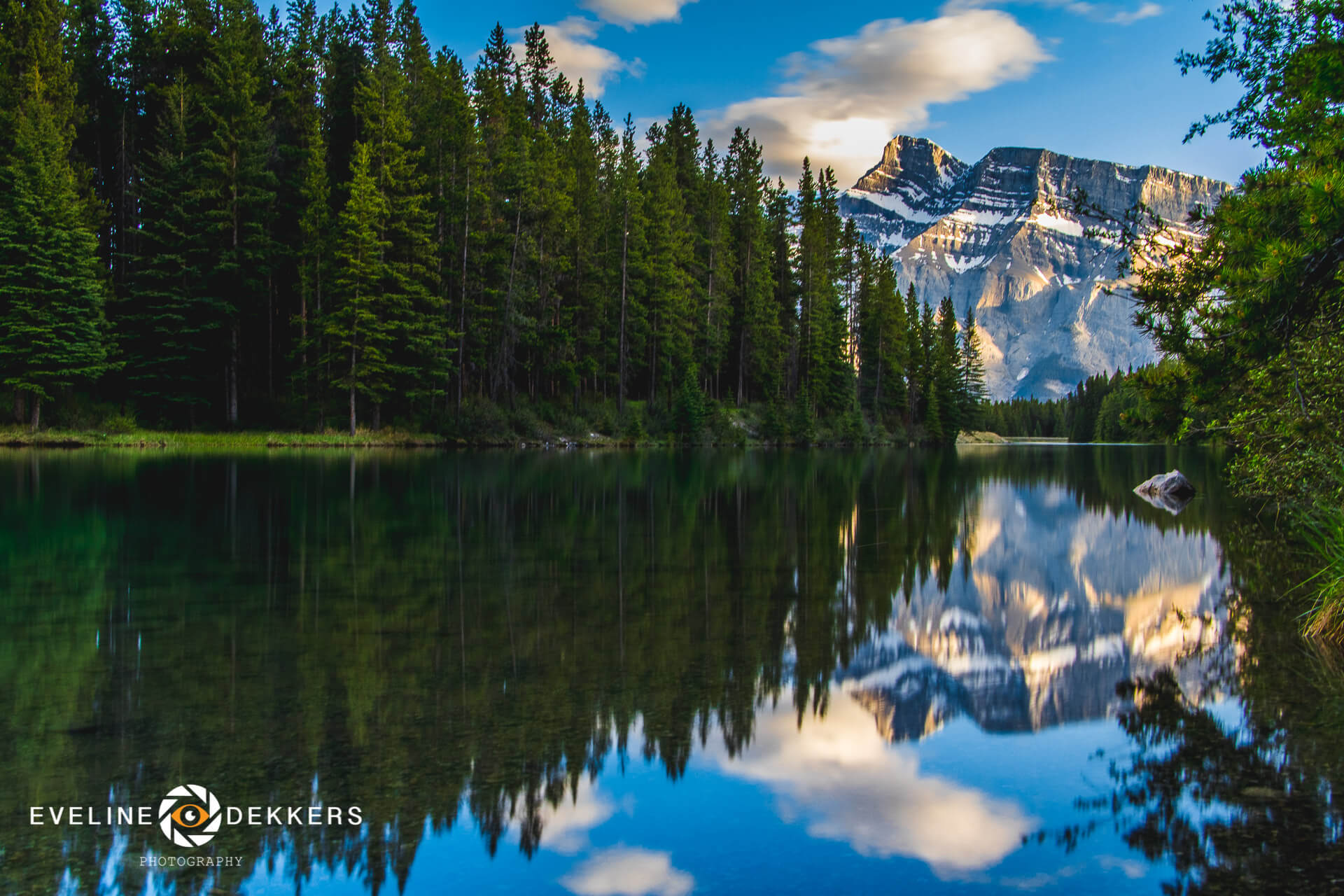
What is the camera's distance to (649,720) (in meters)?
4.77

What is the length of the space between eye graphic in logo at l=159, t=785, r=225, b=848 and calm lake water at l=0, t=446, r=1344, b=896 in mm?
17

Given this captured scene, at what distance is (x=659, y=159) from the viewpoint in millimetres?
60781

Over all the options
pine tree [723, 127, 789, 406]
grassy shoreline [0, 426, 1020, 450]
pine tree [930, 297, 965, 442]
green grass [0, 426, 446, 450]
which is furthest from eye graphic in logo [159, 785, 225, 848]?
pine tree [930, 297, 965, 442]

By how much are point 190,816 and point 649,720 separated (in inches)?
86.7

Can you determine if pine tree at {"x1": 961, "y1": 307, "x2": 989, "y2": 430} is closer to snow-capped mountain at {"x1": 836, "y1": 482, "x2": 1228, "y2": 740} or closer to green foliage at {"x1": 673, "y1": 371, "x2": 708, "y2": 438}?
green foliage at {"x1": 673, "y1": 371, "x2": 708, "y2": 438}

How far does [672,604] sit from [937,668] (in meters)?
2.43

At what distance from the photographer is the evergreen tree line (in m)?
37.8

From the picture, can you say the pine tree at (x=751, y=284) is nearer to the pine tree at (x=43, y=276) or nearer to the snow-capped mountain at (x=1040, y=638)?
the pine tree at (x=43, y=276)

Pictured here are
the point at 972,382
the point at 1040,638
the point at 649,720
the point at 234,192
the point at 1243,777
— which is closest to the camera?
the point at 1243,777

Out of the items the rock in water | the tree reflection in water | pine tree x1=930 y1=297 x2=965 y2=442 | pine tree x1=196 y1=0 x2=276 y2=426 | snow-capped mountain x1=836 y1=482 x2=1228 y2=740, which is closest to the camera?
the tree reflection in water

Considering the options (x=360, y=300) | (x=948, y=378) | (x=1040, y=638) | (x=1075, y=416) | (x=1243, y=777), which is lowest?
(x=1040, y=638)

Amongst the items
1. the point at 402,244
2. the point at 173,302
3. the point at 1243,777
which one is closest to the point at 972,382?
the point at 402,244

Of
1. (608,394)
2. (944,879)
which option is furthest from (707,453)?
(944,879)

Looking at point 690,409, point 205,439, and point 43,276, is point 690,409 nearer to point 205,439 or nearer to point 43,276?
point 205,439
